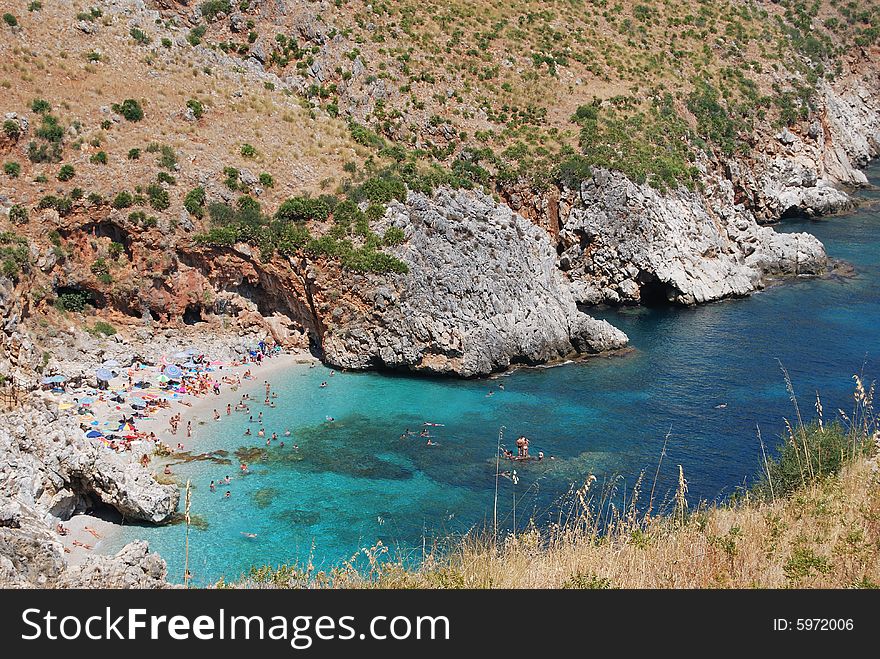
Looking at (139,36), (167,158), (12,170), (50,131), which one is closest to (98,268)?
(12,170)

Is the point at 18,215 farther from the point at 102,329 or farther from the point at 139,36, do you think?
the point at 139,36

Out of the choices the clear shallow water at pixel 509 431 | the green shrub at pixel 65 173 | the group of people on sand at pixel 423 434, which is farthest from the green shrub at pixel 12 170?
the group of people on sand at pixel 423 434

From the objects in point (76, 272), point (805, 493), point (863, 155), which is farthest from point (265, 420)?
point (863, 155)

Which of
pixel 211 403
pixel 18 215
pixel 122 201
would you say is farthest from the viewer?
pixel 122 201

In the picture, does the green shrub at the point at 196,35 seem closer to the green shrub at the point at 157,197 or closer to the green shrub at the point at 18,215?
the green shrub at the point at 157,197

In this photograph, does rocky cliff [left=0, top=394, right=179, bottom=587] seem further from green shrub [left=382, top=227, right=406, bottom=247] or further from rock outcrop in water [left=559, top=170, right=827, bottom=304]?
rock outcrop in water [left=559, top=170, right=827, bottom=304]

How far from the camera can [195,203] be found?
2156 inches

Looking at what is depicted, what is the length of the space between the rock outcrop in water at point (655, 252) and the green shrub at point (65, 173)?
115 feet

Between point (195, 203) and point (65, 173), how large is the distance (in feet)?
25.3

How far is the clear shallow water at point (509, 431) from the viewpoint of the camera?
112 ft

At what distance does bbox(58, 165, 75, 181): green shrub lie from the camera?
5284 centimetres

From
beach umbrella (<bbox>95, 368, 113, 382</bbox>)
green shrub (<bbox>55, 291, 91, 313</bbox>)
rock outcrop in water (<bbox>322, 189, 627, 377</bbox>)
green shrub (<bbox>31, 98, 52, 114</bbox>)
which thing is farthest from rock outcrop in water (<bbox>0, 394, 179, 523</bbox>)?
green shrub (<bbox>31, 98, 52, 114</bbox>)

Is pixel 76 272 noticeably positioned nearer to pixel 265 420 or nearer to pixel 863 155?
pixel 265 420

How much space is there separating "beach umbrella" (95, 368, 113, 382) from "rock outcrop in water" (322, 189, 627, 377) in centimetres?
1270
